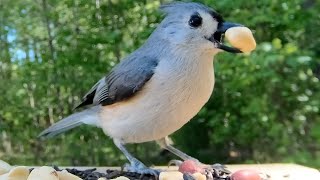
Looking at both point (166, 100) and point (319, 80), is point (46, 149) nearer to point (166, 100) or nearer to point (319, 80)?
point (319, 80)

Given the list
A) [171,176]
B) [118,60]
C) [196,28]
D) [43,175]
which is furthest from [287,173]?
[118,60]

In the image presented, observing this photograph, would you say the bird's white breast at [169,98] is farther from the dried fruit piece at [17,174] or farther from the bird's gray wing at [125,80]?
the dried fruit piece at [17,174]

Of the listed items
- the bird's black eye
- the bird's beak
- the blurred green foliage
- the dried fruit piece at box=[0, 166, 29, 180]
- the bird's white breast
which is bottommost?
the blurred green foliage

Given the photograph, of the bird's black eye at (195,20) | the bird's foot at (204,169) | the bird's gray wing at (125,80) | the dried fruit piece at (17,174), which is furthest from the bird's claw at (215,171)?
the dried fruit piece at (17,174)

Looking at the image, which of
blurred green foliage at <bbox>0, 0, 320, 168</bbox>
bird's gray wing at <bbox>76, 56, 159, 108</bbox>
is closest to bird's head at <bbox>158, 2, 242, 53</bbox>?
bird's gray wing at <bbox>76, 56, 159, 108</bbox>

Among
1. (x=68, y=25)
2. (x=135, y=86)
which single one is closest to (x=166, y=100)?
(x=135, y=86)

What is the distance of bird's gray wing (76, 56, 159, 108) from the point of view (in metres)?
2.00

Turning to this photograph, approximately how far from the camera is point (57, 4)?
4113mm

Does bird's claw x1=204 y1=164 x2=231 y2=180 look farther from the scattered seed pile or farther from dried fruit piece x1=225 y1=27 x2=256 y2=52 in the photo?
dried fruit piece x1=225 y1=27 x2=256 y2=52

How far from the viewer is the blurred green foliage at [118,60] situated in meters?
3.61

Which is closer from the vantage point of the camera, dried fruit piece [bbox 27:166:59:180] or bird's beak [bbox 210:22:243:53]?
dried fruit piece [bbox 27:166:59:180]

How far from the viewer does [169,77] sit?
1.92m

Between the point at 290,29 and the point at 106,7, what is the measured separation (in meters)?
1.21

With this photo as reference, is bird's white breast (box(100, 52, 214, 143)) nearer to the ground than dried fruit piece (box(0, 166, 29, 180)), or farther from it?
farther from it
